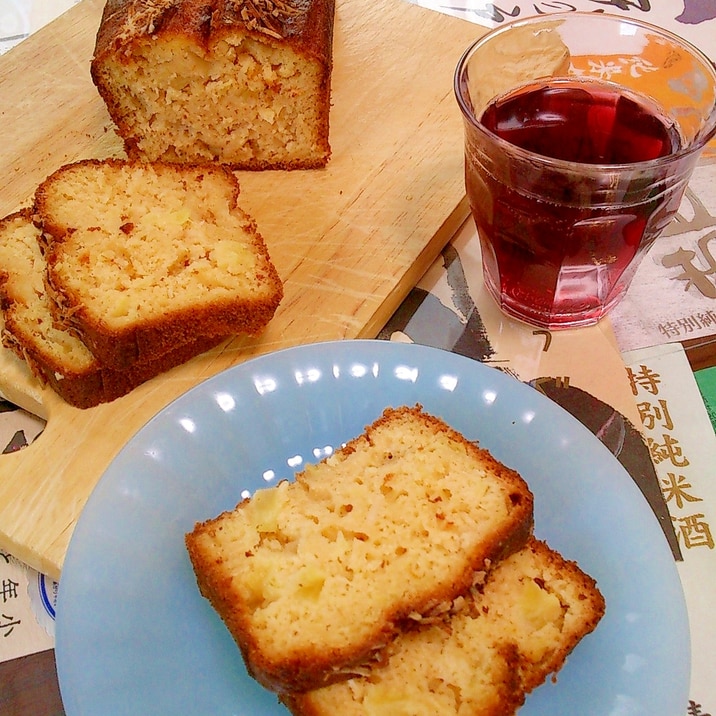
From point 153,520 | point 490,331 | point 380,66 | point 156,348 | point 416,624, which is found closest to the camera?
point 416,624

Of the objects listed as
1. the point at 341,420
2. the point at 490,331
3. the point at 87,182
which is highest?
the point at 87,182

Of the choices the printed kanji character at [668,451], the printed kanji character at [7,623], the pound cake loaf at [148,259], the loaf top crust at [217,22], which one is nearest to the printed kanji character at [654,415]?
the printed kanji character at [668,451]

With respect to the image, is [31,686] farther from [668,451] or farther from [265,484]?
[668,451]

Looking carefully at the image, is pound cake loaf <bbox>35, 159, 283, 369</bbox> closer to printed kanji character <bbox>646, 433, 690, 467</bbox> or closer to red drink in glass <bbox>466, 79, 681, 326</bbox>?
red drink in glass <bbox>466, 79, 681, 326</bbox>

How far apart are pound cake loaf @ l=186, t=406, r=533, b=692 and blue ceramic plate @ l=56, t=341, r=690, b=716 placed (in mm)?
85

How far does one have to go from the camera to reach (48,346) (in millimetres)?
1779

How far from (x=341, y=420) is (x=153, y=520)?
416mm

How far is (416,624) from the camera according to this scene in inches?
48.1

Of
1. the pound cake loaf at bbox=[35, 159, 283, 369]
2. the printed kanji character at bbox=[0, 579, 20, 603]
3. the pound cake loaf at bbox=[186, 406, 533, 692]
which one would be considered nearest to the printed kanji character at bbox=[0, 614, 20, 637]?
the printed kanji character at bbox=[0, 579, 20, 603]

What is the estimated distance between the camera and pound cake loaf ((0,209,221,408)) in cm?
173

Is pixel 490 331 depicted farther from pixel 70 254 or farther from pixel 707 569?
pixel 70 254

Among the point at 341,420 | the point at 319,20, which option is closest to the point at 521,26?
the point at 319,20

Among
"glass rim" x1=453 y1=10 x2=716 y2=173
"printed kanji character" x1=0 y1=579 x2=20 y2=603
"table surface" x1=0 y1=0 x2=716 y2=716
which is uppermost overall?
"glass rim" x1=453 y1=10 x2=716 y2=173

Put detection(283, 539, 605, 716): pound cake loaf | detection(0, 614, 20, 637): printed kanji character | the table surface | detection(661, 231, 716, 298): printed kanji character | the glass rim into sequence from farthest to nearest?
detection(661, 231, 716, 298): printed kanji character, the glass rim, detection(0, 614, 20, 637): printed kanji character, the table surface, detection(283, 539, 605, 716): pound cake loaf
